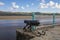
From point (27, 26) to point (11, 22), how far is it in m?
0.23

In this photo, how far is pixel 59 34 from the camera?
7.62 feet

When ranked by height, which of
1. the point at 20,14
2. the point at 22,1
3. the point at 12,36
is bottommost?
the point at 12,36

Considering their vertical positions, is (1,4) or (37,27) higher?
(1,4)

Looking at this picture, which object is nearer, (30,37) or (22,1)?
(30,37)

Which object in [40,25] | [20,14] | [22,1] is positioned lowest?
[40,25]

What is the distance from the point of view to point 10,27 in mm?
2482

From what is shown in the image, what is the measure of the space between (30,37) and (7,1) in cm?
58

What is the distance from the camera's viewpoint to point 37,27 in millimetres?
2342

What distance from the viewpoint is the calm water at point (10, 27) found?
7.84 ft

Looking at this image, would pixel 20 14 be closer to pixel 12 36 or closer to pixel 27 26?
pixel 27 26

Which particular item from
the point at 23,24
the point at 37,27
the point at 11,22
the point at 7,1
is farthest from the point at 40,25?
the point at 7,1

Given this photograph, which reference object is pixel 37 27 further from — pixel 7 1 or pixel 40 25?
pixel 7 1

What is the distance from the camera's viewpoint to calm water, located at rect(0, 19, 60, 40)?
239 centimetres

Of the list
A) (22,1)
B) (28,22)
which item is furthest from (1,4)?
(28,22)
